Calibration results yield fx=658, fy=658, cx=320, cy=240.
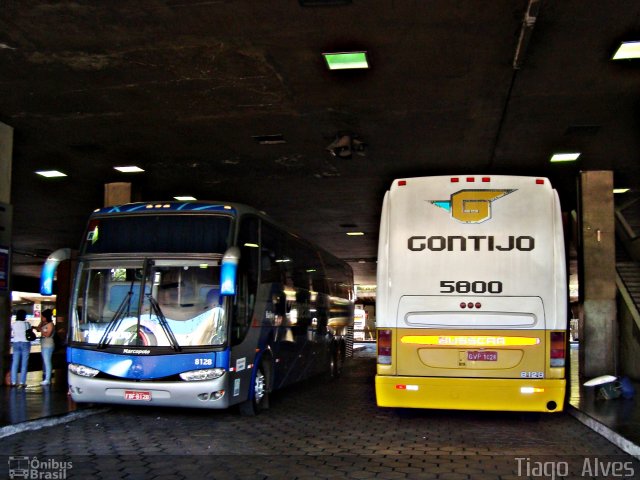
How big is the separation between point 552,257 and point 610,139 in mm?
5504

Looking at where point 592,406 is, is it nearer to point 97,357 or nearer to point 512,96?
point 512,96

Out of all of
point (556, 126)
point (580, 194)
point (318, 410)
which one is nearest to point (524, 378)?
point (318, 410)

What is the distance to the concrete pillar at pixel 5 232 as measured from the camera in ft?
38.4

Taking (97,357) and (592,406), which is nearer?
(97,357)

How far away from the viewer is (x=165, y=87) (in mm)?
10438

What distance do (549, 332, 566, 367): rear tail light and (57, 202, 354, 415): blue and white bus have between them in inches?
175

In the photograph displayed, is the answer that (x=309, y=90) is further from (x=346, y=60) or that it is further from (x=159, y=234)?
(x=159, y=234)

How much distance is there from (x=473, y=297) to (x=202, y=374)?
13.4 feet

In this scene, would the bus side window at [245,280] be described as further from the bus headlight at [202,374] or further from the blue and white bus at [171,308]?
the bus headlight at [202,374]

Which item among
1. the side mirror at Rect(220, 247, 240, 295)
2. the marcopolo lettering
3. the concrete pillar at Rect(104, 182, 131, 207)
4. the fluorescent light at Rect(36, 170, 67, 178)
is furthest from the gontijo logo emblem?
the fluorescent light at Rect(36, 170, 67, 178)

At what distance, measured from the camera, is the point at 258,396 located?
11.1 m

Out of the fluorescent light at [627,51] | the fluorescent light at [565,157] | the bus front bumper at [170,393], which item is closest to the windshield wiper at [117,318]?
the bus front bumper at [170,393]

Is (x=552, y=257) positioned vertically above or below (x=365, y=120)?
below

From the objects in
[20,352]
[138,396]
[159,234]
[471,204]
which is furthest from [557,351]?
[20,352]
